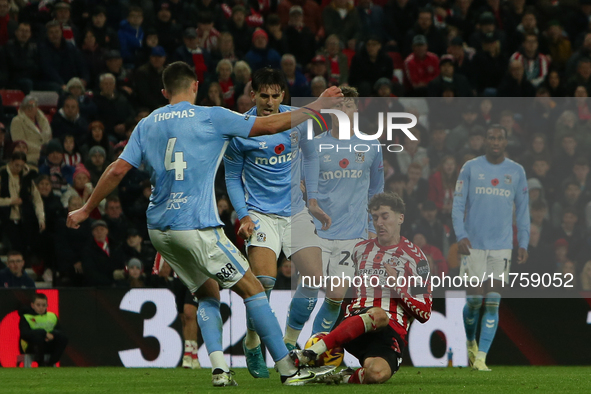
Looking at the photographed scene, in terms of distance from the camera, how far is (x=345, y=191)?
9359mm

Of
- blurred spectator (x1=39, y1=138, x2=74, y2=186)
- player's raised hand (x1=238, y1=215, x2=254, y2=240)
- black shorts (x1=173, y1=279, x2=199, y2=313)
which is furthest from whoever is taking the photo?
blurred spectator (x1=39, y1=138, x2=74, y2=186)

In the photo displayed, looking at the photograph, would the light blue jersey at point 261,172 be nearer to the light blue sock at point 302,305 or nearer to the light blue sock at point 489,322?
the light blue sock at point 302,305

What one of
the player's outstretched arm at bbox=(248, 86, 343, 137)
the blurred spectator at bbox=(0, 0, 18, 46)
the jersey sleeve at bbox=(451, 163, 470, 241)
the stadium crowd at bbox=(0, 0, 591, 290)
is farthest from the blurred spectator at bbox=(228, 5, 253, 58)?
the player's outstretched arm at bbox=(248, 86, 343, 137)

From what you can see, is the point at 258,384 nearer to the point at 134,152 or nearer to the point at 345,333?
the point at 345,333

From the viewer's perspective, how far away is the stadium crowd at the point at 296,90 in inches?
482

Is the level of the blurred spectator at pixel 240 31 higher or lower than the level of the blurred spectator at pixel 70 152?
higher

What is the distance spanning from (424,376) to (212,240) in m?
2.86

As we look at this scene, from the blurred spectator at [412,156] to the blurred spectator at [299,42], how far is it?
3.74 m

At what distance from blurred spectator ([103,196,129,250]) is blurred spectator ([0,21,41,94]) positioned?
114 inches

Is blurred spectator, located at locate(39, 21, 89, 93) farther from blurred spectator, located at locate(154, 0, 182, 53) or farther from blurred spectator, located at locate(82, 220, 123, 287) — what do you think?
blurred spectator, located at locate(82, 220, 123, 287)

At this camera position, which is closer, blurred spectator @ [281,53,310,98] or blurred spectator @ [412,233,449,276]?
blurred spectator @ [412,233,449,276]

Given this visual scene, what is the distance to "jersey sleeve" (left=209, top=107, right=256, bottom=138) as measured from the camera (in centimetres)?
670

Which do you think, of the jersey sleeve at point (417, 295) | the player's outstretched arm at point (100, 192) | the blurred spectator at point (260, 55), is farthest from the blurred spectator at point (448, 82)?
the player's outstretched arm at point (100, 192)

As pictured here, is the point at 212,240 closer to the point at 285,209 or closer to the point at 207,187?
the point at 207,187
